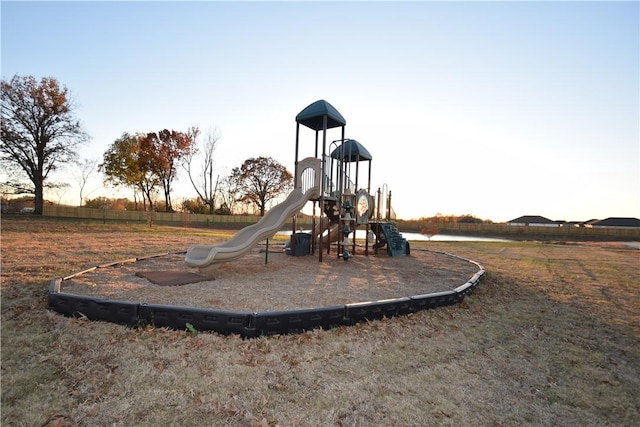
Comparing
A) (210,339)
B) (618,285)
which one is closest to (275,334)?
(210,339)

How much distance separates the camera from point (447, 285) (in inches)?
260

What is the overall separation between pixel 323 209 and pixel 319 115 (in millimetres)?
2842

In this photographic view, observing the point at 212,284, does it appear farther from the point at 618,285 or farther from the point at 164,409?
the point at 618,285

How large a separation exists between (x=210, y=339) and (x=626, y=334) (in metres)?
5.61

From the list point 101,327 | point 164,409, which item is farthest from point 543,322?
point 101,327

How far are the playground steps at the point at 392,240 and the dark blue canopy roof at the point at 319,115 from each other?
4.58 metres

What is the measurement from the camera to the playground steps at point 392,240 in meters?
12.0

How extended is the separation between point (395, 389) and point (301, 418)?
2.96ft

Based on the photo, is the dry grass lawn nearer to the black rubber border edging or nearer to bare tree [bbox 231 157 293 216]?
the black rubber border edging

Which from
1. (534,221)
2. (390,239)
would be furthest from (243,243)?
(534,221)

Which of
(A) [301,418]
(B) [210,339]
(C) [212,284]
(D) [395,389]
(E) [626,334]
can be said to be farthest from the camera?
(C) [212,284]

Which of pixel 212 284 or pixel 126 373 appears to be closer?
pixel 126 373

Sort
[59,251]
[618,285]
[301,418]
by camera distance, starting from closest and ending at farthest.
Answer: [301,418] < [618,285] < [59,251]

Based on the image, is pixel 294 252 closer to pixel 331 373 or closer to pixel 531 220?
pixel 331 373
